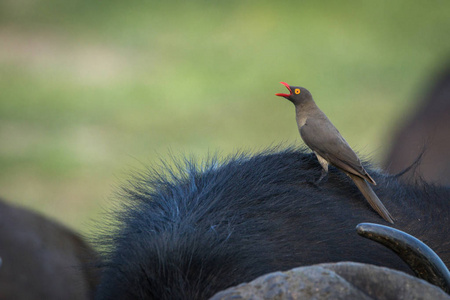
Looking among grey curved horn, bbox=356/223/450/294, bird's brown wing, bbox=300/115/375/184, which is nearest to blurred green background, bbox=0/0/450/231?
bird's brown wing, bbox=300/115/375/184

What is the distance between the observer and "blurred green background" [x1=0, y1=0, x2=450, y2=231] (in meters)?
7.19

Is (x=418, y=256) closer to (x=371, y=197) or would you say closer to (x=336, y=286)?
(x=336, y=286)

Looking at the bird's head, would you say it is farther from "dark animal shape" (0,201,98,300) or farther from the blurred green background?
the blurred green background

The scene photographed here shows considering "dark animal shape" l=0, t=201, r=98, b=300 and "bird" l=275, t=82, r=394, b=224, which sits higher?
"bird" l=275, t=82, r=394, b=224

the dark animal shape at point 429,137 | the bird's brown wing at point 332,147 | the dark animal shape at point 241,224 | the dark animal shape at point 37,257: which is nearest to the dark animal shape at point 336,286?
the dark animal shape at point 241,224

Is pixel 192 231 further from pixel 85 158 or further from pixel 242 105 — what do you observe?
pixel 242 105

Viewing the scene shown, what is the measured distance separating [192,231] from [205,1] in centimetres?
946

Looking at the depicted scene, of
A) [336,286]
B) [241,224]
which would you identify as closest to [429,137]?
[241,224]

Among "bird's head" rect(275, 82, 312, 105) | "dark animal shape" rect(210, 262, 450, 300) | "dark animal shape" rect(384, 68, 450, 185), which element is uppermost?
"bird's head" rect(275, 82, 312, 105)

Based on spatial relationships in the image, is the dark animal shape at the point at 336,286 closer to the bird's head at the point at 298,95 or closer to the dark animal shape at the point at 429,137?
the bird's head at the point at 298,95

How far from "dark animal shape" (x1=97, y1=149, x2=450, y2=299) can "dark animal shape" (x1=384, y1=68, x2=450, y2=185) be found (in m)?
1.91

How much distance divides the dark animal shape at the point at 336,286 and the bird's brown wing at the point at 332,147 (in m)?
0.89

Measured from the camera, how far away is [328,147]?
214cm

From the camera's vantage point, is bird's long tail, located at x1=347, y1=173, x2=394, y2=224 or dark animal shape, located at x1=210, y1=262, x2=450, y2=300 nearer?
dark animal shape, located at x1=210, y1=262, x2=450, y2=300
